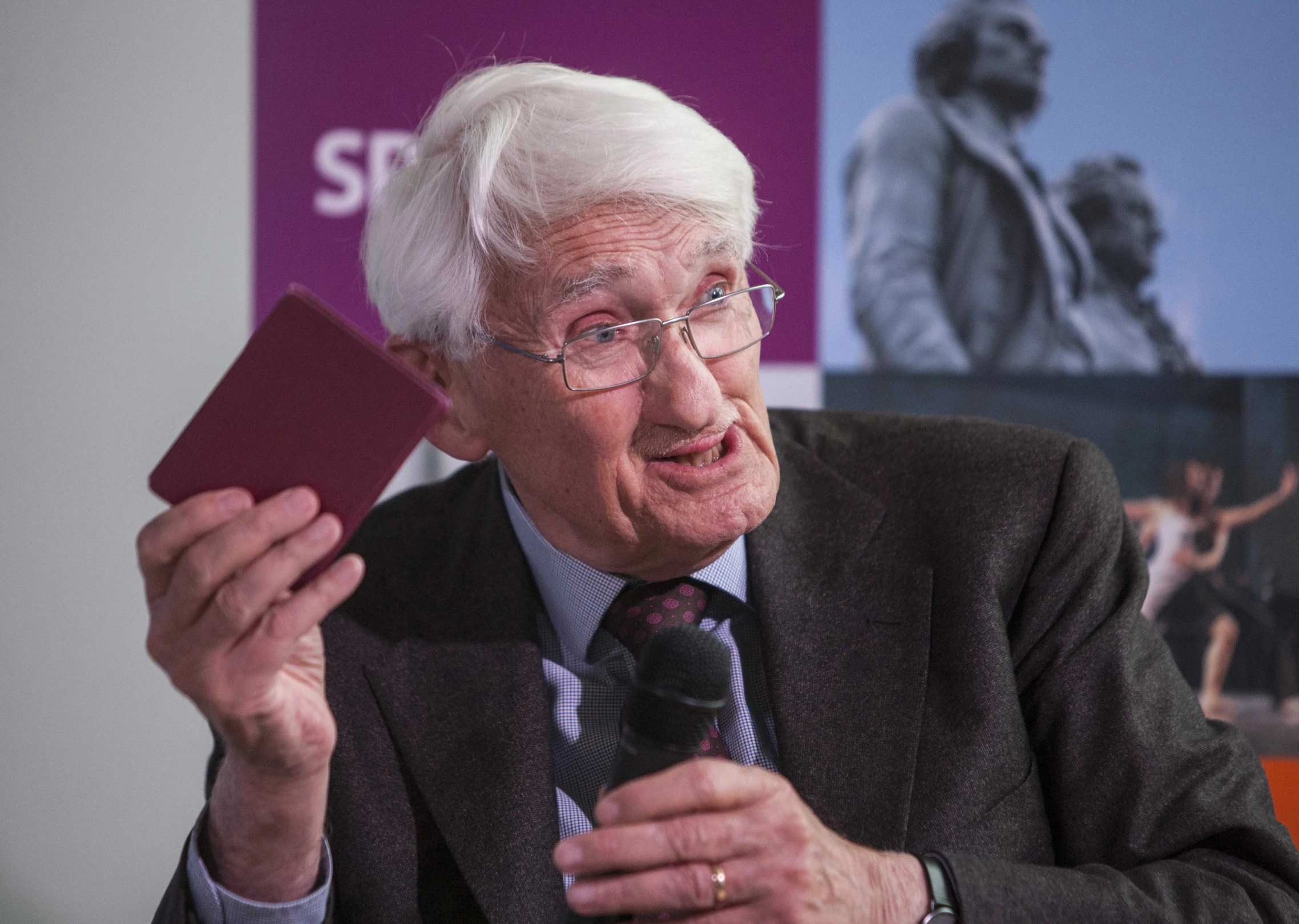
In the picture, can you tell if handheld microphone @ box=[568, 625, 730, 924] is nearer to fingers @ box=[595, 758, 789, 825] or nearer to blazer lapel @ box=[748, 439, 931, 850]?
fingers @ box=[595, 758, 789, 825]

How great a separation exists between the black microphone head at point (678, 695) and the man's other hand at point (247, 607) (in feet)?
0.90

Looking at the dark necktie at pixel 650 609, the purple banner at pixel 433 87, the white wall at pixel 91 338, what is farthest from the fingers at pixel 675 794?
the white wall at pixel 91 338

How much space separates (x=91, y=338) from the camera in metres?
2.52

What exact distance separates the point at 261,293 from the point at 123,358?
368 millimetres

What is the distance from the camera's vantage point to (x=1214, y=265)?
97.1 inches

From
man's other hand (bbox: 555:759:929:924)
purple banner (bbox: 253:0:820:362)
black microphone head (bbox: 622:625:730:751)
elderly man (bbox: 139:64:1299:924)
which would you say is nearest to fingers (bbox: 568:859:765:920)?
man's other hand (bbox: 555:759:929:924)

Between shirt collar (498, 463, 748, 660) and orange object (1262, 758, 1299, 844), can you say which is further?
orange object (1262, 758, 1299, 844)

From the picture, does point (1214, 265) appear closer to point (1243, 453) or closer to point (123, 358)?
point (1243, 453)

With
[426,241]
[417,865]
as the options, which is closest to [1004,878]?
[417,865]

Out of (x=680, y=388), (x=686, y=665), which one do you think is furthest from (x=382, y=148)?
(x=686, y=665)

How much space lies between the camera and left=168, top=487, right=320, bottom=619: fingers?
0.93 metres

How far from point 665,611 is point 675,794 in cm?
54

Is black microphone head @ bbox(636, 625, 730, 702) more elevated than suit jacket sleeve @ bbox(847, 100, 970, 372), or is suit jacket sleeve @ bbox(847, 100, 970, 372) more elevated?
suit jacket sleeve @ bbox(847, 100, 970, 372)

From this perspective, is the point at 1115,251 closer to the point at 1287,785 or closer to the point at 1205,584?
the point at 1205,584
